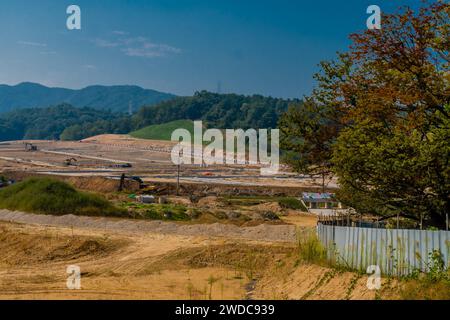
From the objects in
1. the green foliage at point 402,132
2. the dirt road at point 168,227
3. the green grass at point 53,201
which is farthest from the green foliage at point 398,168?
the green grass at point 53,201

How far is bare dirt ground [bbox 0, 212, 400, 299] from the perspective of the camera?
20.0 meters

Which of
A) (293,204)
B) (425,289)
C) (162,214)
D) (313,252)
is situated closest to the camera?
(425,289)

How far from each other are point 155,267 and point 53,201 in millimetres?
22069

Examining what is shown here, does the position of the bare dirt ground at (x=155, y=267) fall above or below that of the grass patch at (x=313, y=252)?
below

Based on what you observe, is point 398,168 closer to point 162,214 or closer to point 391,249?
point 391,249

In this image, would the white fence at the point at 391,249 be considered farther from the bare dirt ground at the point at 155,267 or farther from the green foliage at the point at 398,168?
the green foliage at the point at 398,168

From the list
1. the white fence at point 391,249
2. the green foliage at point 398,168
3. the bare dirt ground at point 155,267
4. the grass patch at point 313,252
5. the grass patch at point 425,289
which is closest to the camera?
the grass patch at point 425,289

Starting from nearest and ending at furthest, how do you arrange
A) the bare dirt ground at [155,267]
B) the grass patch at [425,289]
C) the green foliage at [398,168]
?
the grass patch at [425,289], the bare dirt ground at [155,267], the green foliage at [398,168]

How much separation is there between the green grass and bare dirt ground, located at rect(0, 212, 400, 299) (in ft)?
18.2

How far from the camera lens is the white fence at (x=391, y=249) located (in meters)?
17.8

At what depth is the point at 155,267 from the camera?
27.0m

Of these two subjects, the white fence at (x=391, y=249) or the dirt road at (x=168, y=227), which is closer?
the white fence at (x=391, y=249)

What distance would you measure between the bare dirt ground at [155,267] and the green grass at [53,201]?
554 centimetres

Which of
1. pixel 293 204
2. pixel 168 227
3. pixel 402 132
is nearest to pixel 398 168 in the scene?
pixel 402 132
